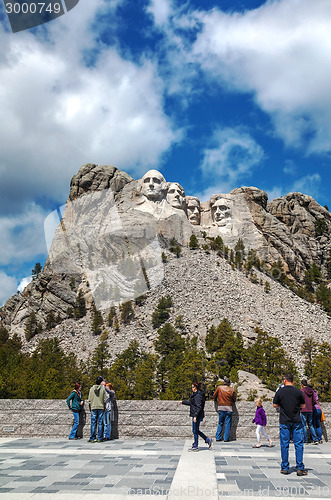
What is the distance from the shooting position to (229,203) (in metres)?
63.2

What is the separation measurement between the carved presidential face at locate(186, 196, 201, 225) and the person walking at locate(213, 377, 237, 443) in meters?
53.0

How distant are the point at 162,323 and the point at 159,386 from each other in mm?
11721

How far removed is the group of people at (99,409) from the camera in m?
9.71

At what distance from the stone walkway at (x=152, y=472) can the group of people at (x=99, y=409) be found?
1.52 ft

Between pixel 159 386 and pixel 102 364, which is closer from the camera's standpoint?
pixel 159 386

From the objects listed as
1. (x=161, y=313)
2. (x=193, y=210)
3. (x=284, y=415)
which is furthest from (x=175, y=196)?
(x=284, y=415)

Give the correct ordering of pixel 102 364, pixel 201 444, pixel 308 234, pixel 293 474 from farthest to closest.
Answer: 1. pixel 308 234
2. pixel 102 364
3. pixel 201 444
4. pixel 293 474

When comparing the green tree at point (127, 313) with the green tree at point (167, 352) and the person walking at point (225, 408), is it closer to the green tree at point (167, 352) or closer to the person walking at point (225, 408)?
the green tree at point (167, 352)

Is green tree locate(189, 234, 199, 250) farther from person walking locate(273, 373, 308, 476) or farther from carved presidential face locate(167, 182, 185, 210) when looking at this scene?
person walking locate(273, 373, 308, 476)

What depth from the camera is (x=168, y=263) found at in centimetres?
5406

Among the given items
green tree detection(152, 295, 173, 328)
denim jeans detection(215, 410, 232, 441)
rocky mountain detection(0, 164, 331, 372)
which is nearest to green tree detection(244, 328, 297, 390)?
rocky mountain detection(0, 164, 331, 372)

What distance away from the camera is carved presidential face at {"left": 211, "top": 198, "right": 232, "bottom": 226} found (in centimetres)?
6219

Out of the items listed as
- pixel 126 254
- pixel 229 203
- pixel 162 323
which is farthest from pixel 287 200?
pixel 162 323

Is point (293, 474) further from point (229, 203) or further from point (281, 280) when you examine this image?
point (229, 203)
